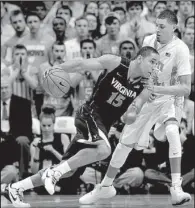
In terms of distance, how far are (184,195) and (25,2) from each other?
18.6 ft

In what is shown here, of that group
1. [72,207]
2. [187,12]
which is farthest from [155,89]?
[187,12]

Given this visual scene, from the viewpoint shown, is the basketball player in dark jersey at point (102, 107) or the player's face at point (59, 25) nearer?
the basketball player in dark jersey at point (102, 107)

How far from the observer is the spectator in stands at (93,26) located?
10.4 meters

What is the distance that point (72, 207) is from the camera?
676cm

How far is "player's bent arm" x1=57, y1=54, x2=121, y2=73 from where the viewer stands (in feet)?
20.1

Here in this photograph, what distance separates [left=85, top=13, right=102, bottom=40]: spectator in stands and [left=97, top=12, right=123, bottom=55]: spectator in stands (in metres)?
0.19

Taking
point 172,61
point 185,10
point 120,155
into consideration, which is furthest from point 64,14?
point 120,155

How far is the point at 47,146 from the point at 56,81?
3240 millimetres

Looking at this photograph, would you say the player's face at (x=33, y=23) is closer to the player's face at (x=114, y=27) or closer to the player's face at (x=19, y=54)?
the player's face at (x=19, y=54)

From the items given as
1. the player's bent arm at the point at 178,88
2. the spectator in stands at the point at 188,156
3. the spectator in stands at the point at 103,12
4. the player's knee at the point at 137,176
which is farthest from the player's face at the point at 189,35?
the player's bent arm at the point at 178,88

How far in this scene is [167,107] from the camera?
6797 millimetres

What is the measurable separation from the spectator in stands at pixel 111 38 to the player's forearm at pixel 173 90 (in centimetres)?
370

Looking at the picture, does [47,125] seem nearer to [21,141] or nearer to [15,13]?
[21,141]

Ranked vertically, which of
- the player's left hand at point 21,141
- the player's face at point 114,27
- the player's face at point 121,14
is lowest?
the player's left hand at point 21,141
